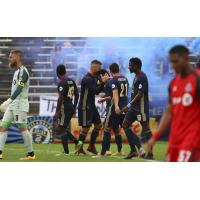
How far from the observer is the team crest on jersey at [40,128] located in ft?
62.2

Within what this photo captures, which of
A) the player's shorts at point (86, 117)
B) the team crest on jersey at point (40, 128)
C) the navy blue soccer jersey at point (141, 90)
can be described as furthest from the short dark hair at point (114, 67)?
the team crest on jersey at point (40, 128)

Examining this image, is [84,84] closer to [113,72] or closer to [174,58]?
[113,72]

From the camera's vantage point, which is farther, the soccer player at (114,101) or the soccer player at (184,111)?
the soccer player at (114,101)

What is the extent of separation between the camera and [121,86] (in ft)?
43.8

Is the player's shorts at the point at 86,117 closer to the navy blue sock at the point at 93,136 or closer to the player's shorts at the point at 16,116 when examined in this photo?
the navy blue sock at the point at 93,136

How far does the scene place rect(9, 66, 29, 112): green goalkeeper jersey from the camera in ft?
40.8

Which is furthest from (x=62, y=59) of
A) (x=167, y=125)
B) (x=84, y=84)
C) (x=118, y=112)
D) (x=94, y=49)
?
(x=167, y=125)

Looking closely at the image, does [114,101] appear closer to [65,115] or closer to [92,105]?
[92,105]

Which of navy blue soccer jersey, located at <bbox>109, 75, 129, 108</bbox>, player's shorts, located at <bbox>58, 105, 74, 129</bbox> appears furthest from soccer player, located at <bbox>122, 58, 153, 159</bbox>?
player's shorts, located at <bbox>58, 105, 74, 129</bbox>

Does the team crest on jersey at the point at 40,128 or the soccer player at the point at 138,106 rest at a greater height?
the soccer player at the point at 138,106

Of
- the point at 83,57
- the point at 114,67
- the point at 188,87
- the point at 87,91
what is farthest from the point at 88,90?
the point at 188,87

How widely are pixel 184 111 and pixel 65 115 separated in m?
6.63

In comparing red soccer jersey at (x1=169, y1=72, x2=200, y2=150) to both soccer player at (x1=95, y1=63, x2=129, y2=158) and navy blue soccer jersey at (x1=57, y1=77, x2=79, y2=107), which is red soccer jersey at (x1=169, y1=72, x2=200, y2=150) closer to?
soccer player at (x1=95, y1=63, x2=129, y2=158)

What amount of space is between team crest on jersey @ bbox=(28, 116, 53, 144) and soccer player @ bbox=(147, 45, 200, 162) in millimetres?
11530
